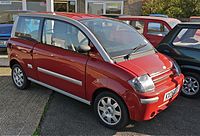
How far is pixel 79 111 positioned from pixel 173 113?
1637mm

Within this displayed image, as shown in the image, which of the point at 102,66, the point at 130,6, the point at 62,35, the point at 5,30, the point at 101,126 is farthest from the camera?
the point at 130,6

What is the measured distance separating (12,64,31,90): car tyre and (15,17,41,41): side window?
2.35 ft

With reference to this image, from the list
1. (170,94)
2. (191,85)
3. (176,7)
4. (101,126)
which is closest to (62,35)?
(101,126)

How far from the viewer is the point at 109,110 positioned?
3479 millimetres

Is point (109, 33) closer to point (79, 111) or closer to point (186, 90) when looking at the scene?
point (79, 111)

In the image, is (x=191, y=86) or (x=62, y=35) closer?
(x=62, y=35)

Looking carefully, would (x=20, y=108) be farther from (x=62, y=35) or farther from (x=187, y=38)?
(x=187, y=38)

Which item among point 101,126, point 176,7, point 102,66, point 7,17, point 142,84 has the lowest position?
point 101,126

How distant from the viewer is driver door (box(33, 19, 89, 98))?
145 inches

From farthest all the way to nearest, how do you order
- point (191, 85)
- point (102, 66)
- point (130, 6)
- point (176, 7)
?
1. point (130, 6)
2. point (176, 7)
3. point (191, 85)
4. point (102, 66)

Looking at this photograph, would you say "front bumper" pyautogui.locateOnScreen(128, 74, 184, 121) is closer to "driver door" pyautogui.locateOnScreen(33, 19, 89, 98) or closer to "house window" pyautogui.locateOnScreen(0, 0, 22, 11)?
"driver door" pyautogui.locateOnScreen(33, 19, 89, 98)

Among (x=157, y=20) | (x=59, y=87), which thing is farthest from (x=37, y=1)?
(x=59, y=87)

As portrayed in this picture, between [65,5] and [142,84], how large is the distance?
1462 centimetres

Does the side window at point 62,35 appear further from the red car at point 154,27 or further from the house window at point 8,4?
the house window at point 8,4
